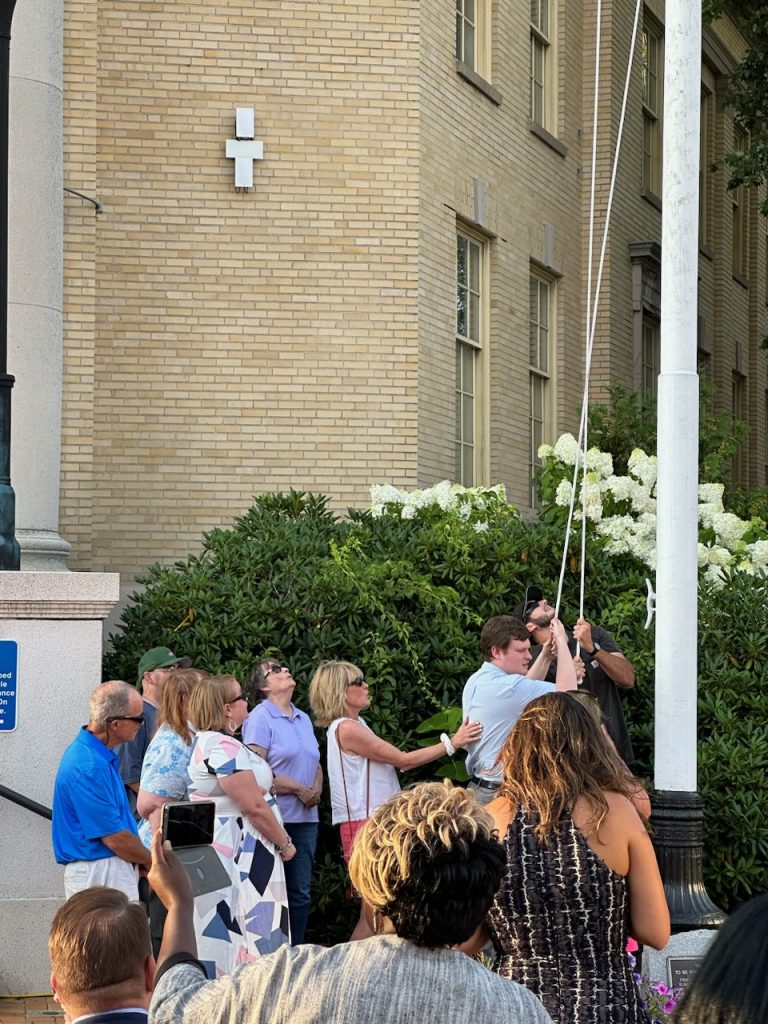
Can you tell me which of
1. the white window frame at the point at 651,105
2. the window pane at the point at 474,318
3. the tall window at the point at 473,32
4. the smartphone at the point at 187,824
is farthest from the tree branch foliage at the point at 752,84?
the smartphone at the point at 187,824

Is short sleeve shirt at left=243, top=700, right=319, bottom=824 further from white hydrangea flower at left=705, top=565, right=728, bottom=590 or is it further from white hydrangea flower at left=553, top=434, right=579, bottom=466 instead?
white hydrangea flower at left=553, top=434, right=579, bottom=466

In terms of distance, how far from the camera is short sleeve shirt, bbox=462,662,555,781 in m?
8.03

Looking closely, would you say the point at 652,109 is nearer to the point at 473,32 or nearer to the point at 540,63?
the point at 540,63

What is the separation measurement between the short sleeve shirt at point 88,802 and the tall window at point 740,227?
2204cm

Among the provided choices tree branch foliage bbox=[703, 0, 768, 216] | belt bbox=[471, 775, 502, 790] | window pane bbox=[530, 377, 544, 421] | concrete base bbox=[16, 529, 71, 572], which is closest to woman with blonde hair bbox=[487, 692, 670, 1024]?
belt bbox=[471, 775, 502, 790]

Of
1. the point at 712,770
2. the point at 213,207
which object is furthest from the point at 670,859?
the point at 213,207

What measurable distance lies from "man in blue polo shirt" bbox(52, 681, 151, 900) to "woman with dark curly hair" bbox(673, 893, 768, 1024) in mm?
5454

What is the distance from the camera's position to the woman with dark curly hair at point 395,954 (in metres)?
2.94

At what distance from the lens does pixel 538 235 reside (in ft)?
60.7

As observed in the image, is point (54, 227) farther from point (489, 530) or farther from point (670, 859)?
point (670, 859)

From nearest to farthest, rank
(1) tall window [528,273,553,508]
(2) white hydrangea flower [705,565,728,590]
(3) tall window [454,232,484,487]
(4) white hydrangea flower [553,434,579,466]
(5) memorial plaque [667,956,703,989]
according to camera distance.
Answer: (5) memorial plaque [667,956,703,989] → (2) white hydrangea flower [705,565,728,590] → (4) white hydrangea flower [553,434,579,466] → (3) tall window [454,232,484,487] → (1) tall window [528,273,553,508]

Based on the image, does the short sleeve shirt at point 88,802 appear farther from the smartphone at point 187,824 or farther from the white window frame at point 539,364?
the white window frame at point 539,364

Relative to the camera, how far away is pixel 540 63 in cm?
1906

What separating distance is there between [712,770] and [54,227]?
19.4ft
